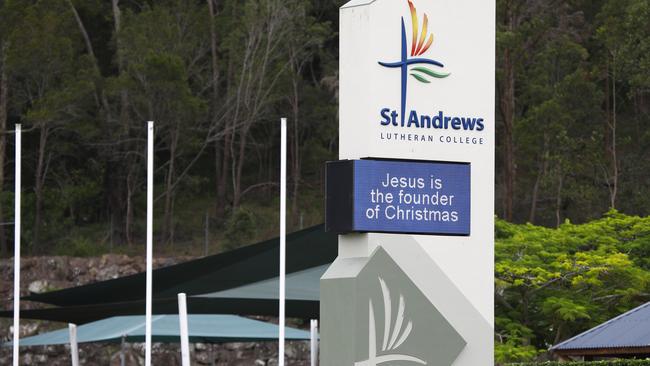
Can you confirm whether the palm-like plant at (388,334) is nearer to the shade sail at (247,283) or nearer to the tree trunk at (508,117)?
the shade sail at (247,283)

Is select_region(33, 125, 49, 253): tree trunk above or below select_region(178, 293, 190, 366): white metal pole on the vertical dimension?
above

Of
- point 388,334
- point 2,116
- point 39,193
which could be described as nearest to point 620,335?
point 388,334

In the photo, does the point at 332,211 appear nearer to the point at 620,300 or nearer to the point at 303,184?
the point at 620,300

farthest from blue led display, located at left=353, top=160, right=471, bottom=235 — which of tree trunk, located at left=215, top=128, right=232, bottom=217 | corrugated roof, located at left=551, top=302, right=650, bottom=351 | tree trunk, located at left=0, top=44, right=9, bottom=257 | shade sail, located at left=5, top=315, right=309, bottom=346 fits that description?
tree trunk, located at left=215, top=128, right=232, bottom=217

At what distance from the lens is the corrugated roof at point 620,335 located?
21562mm

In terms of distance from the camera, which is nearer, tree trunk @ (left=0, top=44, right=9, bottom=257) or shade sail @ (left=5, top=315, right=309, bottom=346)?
shade sail @ (left=5, top=315, right=309, bottom=346)

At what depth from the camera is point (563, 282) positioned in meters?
29.0

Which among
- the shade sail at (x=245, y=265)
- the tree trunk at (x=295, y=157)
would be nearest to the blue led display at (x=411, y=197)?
the shade sail at (x=245, y=265)

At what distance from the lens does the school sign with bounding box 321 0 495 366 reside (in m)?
16.3

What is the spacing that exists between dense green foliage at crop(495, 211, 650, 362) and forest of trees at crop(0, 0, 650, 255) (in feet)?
27.4

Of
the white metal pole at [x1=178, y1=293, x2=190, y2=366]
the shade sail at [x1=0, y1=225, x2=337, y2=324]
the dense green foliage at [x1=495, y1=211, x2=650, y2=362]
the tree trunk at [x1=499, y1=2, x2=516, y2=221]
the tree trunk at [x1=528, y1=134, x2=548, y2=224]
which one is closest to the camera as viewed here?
the white metal pole at [x1=178, y1=293, x2=190, y2=366]

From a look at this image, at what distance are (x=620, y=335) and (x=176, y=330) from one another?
8.87 meters

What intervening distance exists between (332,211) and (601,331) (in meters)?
7.47

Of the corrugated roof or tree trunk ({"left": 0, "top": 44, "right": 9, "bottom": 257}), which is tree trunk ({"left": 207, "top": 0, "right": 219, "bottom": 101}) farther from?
the corrugated roof
